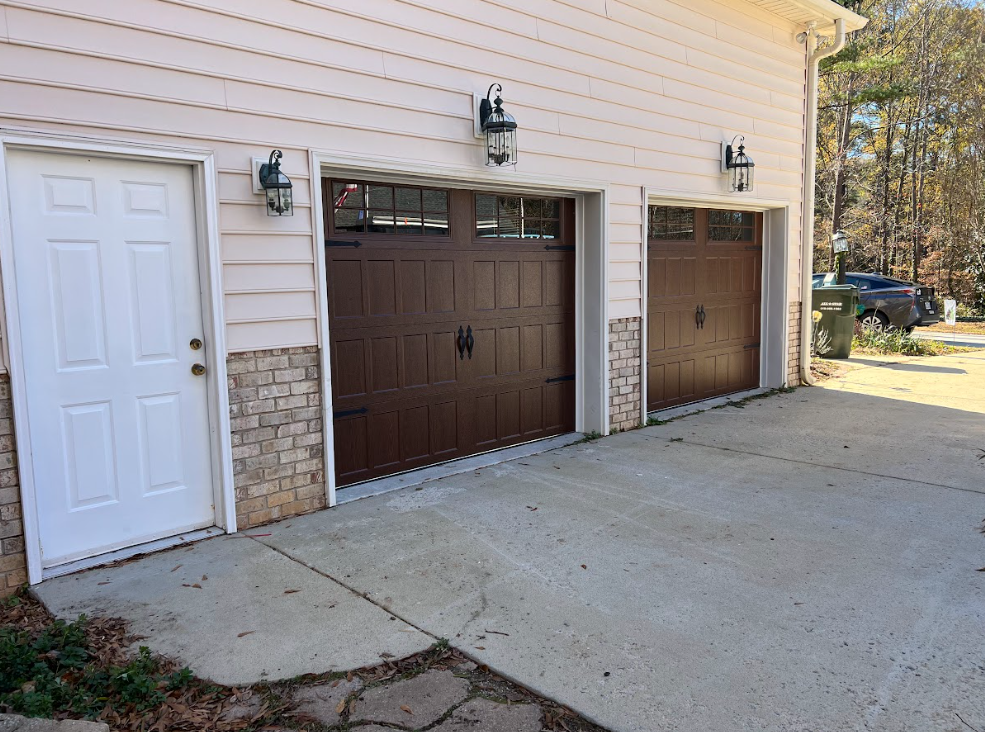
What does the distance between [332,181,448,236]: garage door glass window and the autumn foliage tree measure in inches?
544

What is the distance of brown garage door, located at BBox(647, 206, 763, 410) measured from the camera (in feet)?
24.6

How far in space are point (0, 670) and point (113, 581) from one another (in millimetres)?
845

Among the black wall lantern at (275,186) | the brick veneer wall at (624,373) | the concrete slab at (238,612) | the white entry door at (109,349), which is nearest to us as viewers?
the concrete slab at (238,612)

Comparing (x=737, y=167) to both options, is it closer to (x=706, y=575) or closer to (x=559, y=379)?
(x=559, y=379)

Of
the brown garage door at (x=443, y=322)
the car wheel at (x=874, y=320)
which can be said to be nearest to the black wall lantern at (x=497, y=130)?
the brown garage door at (x=443, y=322)

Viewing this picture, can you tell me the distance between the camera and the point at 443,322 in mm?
5613

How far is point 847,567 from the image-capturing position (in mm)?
3732

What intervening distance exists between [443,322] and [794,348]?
18.0 ft

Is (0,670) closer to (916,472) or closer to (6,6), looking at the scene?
(6,6)

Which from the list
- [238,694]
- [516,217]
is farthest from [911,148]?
[238,694]

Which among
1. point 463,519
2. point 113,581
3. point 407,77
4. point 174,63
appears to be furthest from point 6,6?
point 463,519

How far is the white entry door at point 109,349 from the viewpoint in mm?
3623

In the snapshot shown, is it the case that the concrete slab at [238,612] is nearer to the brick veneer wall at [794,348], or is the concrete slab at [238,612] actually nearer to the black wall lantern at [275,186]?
the black wall lantern at [275,186]

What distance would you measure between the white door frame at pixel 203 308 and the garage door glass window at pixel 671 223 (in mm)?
4517
